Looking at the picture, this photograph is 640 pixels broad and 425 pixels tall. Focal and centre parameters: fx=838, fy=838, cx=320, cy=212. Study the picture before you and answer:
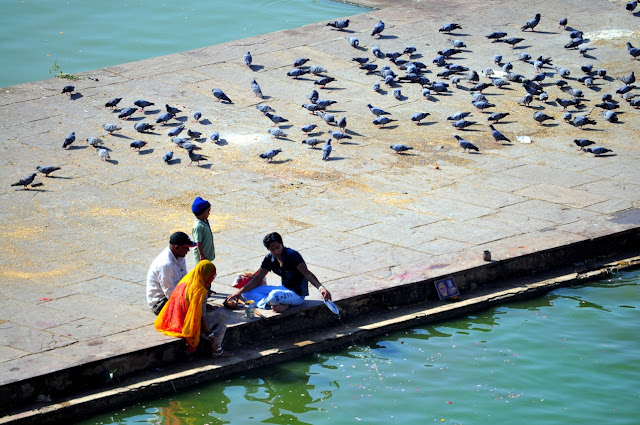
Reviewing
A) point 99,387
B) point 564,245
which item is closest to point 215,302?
point 99,387

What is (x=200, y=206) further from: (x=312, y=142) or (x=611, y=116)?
(x=611, y=116)

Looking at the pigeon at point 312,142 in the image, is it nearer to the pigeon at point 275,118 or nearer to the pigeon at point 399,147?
the pigeon at point 275,118

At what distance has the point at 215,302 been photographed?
27.7 ft

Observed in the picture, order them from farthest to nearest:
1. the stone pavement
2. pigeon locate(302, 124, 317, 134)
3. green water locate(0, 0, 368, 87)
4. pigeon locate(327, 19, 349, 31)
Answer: green water locate(0, 0, 368, 87), pigeon locate(327, 19, 349, 31), pigeon locate(302, 124, 317, 134), the stone pavement

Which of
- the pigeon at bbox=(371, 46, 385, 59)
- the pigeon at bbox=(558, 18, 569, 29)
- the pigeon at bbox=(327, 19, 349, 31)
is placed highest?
the pigeon at bbox=(327, 19, 349, 31)

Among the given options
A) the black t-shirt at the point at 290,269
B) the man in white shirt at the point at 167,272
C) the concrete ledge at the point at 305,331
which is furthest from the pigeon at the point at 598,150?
the man in white shirt at the point at 167,272

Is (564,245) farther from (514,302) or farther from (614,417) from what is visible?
(614,417)

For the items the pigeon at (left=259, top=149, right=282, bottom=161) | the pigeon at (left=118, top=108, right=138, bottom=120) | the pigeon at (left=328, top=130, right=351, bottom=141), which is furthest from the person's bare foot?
the pigeon at (left=118, top=108, right=138, bottom=120)

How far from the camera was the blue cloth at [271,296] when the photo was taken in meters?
8.28

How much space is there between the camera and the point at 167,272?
8008mm

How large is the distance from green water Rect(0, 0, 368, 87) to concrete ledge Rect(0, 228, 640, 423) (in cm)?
1276

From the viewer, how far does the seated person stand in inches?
324

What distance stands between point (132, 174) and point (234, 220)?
2.46m

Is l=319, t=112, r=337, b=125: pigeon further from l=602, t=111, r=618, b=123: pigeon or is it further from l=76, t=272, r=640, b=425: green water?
l=76, t=272, r=640, b=425: green water
